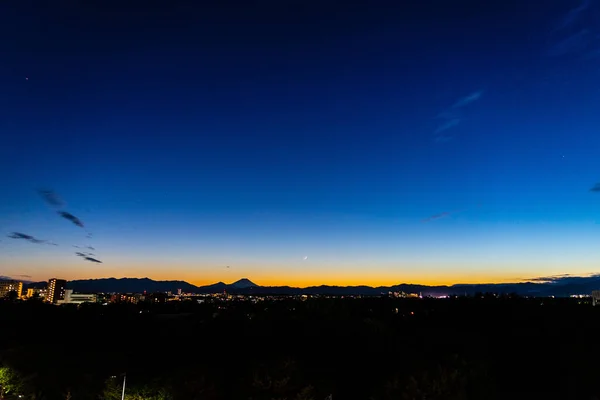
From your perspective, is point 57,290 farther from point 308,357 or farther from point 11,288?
point 308,357

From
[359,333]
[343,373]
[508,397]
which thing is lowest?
[508,397]

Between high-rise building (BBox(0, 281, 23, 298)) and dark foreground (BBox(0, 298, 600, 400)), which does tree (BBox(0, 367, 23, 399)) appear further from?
high-rise building (BBox(0, 281, 23, 298))

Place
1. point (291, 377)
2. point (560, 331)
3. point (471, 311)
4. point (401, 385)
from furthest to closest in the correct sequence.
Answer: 1. point (471, 311)
2. point (560, 331)
3. point (291, 377)
4. point (401, 385)

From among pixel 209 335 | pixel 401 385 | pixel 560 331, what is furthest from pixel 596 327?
pixel 209 335

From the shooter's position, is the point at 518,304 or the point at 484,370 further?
the point at 518,304

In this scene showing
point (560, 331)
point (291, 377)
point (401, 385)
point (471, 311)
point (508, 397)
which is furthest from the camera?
point (471, 311)

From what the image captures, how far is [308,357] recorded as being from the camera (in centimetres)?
3253

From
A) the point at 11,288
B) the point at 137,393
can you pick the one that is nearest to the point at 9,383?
the point at 137,393

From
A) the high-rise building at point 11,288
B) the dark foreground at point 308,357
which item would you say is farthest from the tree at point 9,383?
the high-rise building at point 11,288

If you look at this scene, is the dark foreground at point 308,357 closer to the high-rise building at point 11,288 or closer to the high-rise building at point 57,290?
the high-rise building at point 57,290

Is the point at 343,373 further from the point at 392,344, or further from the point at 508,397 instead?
the point at 508,397

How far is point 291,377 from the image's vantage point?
78.6ft

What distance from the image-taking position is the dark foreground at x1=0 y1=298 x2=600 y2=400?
76.8 ft

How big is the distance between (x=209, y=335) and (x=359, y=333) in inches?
472
